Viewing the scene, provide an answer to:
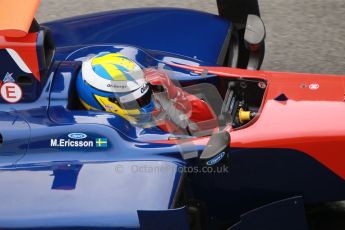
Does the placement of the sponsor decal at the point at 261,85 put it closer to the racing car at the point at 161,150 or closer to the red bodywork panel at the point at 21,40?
the racing car at the point at 161,150

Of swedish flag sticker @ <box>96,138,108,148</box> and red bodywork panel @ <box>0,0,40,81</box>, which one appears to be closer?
swedish flag sticker @ <box>96,138,108,148</box>

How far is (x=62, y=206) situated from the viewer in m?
3.41

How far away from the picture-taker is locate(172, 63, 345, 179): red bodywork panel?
369 cm

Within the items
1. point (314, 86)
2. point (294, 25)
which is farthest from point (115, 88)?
point (294, 25)

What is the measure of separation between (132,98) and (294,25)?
315cm

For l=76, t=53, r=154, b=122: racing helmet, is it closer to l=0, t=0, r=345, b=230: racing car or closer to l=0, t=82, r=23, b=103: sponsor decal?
l=0, t=0, r=345, b=230: racing car

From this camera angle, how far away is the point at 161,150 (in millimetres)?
3684

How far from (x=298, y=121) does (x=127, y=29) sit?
153cm

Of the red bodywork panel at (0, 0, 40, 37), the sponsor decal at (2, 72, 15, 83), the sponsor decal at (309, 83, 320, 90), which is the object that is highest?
the red bodywork panel at (0, 0, 40, 37)

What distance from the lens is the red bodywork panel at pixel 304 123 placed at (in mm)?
3691

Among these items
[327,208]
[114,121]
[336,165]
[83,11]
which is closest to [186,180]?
[114,121]

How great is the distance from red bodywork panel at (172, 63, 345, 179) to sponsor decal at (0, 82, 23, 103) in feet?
3.03

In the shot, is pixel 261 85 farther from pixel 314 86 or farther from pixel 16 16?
pixel 16 16

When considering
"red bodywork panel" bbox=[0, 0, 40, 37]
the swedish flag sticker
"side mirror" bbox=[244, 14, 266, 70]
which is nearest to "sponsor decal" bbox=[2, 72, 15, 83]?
"red bodywork panel" bbox=[0, 0, 40, 37]
